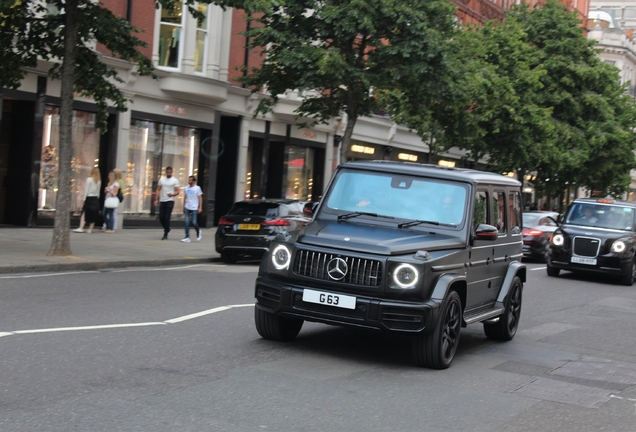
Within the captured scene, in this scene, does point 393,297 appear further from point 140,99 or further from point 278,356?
point 140,99

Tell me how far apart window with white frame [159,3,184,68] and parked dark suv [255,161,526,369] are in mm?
18384

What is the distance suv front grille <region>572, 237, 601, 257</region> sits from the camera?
2036 centimetres

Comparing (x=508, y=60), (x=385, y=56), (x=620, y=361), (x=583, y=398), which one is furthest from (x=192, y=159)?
(x=583, y=398)

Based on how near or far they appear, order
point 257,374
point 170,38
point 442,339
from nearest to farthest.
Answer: point 257,374 < point 442,339 < point 170,38

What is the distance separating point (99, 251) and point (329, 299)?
11221 mm

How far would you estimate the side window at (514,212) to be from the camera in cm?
1066

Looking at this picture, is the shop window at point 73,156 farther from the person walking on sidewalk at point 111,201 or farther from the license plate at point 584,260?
the license plate at point 584,260

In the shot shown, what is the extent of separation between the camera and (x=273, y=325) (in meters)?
8.91

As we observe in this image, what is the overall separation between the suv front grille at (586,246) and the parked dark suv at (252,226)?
608 cm

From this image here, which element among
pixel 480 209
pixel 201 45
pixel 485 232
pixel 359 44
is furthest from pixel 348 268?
pixel 201 45

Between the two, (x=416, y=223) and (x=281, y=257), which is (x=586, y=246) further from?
(x=281, y=257)

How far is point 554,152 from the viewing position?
40.8 m

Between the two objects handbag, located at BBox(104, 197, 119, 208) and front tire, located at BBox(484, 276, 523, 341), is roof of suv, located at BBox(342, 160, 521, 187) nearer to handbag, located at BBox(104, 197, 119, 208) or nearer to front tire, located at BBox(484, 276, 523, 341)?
front tire, located at BBox(484, 276, 523, 341)

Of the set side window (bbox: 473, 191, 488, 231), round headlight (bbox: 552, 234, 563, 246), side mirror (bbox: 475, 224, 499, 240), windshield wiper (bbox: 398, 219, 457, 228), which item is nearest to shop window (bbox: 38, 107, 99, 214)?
round headlight (bbox: 552, 234, 563, 246)
